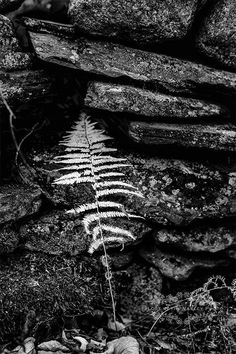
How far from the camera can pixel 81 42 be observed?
333cm

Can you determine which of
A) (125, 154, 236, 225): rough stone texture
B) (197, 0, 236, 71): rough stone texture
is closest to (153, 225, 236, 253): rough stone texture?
(125, 154, 236, 225): rough stone texture

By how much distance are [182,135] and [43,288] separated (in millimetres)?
1743

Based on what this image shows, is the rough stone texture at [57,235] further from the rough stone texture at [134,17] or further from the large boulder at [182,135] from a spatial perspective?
the rough stone texture at [134,17]

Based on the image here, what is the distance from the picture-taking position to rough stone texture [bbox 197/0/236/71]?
3346 millimetres

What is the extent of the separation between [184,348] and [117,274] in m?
0.83

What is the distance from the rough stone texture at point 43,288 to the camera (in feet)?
10.1

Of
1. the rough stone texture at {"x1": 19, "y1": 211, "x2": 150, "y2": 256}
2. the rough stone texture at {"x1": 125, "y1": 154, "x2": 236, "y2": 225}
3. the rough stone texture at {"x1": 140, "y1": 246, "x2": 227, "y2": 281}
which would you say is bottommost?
the rough stone texture at {"x1": 140, "y1": 246, "x2": 227, "y2": 281}

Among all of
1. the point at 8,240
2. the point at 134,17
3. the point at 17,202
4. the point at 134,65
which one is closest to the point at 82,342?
the point at 8,240

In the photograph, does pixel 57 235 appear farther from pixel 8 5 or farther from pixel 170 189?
pixel 8 5

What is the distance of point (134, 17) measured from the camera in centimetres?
324

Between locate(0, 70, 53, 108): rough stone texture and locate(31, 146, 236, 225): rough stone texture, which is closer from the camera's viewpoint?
locate(0, 70, 53, 108): rough stone texture

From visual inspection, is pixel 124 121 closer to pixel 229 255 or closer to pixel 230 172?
pixel 230 172

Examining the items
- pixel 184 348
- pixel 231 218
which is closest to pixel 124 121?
pixel 231 218

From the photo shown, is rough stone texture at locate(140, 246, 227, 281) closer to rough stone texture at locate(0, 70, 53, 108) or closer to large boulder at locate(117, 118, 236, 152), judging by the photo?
large boulder at locate(117, 118, 236, 152)
